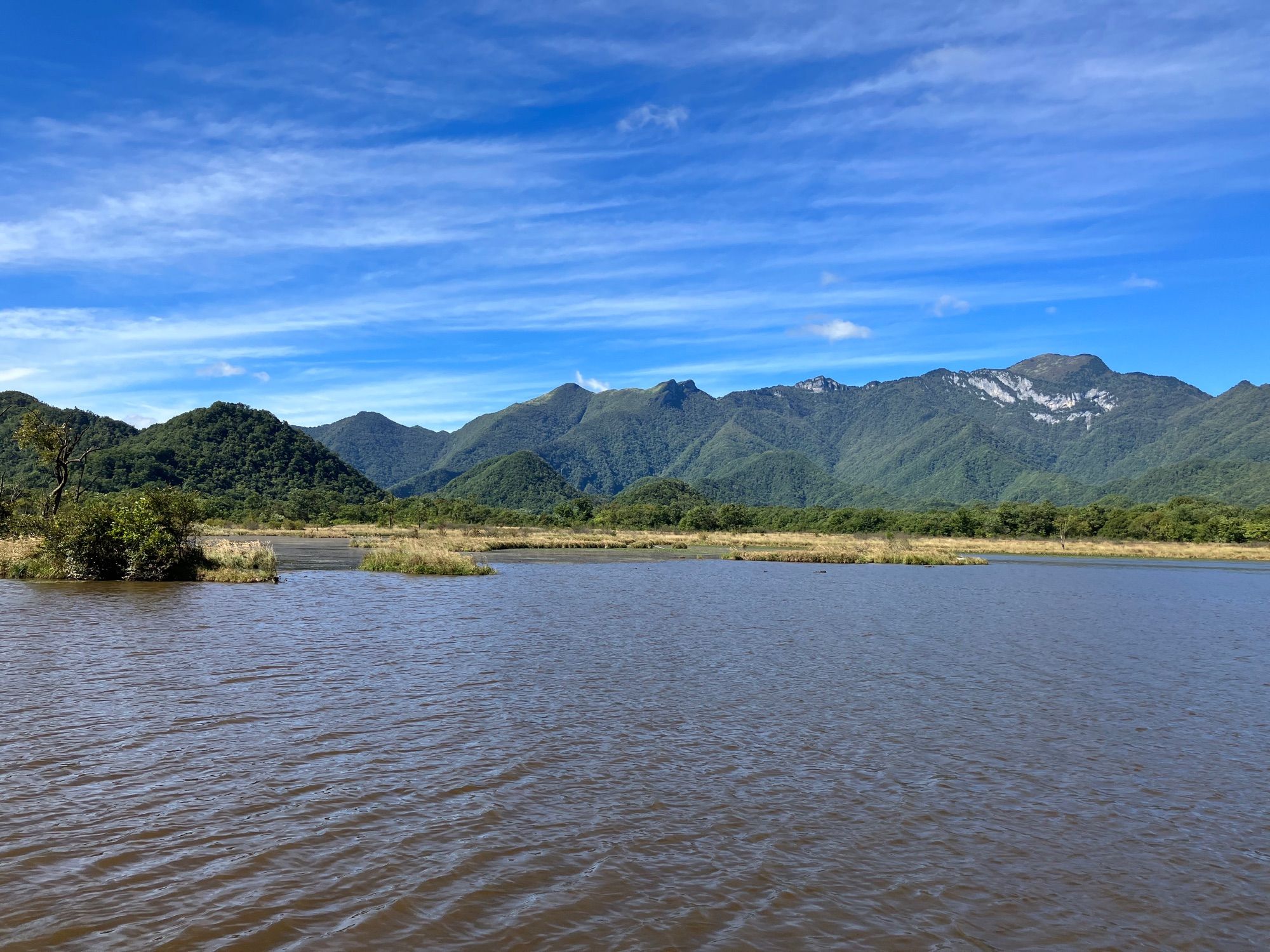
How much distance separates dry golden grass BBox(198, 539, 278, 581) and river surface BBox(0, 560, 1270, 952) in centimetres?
1468

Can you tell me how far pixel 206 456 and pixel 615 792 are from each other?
15494 cm

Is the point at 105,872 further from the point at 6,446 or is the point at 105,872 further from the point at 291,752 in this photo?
the point at 6,446

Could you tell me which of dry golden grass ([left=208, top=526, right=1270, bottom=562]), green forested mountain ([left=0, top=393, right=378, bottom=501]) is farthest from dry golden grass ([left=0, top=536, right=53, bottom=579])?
green forested mountain ([left=0, top=393, right=378, bottom=501])

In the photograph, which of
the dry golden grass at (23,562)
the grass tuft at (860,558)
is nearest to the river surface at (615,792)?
the dry golden grass at (23,562)

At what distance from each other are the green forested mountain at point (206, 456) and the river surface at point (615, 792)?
12274cm

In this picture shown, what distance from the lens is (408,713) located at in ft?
47.1

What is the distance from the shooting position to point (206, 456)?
14488 centimetres

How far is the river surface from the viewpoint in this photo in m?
7.27

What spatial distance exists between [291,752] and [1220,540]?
12450cm

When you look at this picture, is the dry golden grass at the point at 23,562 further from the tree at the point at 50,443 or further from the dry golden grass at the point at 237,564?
the dry golden grass at the point at 237,564

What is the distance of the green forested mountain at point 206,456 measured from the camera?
12481cm

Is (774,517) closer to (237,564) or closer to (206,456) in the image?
(206,456)

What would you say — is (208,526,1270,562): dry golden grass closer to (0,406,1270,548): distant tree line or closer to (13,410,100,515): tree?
(0,406,1270,548): distant tree line

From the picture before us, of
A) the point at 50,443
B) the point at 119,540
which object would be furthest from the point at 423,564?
the point at 50,443
